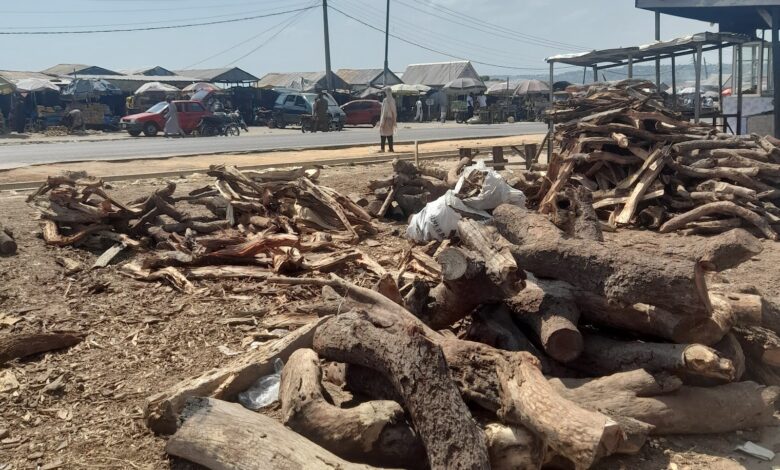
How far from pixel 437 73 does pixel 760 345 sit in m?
59.4

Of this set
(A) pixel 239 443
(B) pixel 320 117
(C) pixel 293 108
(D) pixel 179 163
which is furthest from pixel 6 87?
(A) pixel 239 443

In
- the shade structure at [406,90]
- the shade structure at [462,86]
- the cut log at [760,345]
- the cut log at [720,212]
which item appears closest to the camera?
the cut log at [760,345]

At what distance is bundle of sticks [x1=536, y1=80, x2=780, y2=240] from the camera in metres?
9.25

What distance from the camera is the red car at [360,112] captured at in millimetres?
38656

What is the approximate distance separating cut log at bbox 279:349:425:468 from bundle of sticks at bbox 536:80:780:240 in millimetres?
5151

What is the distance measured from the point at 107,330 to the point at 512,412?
3590mm

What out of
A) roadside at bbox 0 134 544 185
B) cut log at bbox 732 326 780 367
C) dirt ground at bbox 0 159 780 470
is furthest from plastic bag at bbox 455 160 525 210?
roadside at bbox 0 134 544 185

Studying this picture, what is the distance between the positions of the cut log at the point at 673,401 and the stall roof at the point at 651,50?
11068 millimetres

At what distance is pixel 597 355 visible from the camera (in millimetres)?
4496

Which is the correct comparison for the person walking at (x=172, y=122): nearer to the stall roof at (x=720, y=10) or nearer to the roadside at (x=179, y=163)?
the roadside at (x=179, y=163)

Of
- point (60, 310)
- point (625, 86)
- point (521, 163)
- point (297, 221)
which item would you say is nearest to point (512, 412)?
point (60, 310)

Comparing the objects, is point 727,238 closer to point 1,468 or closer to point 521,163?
point 1,468

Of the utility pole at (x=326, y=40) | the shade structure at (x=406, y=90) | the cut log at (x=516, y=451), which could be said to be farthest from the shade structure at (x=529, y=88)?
the cut log at (x=516, y=451)

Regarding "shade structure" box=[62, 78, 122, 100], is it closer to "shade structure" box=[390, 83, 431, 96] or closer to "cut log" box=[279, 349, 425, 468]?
"shade structure" box=[390, 83, 431, 96]
